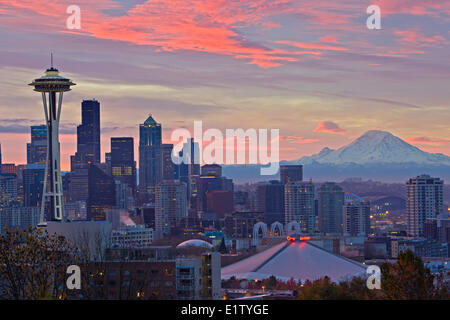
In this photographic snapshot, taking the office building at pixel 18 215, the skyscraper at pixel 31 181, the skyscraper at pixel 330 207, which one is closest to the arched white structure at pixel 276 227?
the skyscraper at pixel 330 207

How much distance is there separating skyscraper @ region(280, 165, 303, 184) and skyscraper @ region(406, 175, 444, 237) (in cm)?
3176

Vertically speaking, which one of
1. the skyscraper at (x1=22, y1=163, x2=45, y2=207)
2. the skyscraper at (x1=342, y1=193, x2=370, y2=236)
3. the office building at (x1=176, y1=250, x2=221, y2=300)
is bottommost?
the office building at (x1=176, y1=250, x2=221, y2=300)

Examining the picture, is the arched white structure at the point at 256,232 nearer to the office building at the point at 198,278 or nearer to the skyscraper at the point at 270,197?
the skyscraper at the point at 270,197

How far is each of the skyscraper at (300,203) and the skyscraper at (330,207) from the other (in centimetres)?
194

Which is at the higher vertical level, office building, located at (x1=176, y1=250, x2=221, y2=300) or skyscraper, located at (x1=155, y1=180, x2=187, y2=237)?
skyscraper, located at (x1=155, y1=180, x2=187, y2=237)

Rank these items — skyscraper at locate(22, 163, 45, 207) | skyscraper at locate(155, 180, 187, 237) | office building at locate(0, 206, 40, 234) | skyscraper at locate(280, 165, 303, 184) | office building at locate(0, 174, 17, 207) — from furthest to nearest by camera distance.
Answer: skyscraper at locate(280, 165, 303, 184) < skyscraper at locate(22, 163, 45, 207) < office building at locate(0, 174, 17, 207) < skyscraper at locate(155, 180, 187, 237) < office building at locate(0, 206, 40, 234)

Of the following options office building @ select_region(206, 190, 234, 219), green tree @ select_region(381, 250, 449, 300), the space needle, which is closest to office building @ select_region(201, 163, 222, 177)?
office building @ select_region(206, 190, 234, 219)

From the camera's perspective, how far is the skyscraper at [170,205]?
15575 cm

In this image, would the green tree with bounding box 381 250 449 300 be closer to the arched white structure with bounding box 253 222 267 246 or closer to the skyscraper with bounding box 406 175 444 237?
the arched white structure with bounding box 253 222 267 246

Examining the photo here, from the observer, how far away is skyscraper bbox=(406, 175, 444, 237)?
157 metres

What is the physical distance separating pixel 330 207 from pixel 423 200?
1794 cm

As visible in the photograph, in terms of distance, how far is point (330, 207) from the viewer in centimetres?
16650
